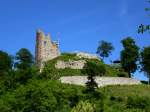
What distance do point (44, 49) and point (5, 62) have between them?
9.11 metres

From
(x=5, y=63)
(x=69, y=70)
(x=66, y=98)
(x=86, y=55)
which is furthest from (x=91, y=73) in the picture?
(x=5, y=63)

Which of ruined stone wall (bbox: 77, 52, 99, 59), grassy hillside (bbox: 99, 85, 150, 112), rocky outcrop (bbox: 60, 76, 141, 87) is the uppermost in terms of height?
ruined stone wall (bbox: 77, 52, 99, 59)

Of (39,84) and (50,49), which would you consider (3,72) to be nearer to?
(50,49)

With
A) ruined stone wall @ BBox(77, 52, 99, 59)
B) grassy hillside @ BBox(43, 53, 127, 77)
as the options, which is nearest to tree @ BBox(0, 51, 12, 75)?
grassy hillside @ BBox(43, 53, 127, 77)

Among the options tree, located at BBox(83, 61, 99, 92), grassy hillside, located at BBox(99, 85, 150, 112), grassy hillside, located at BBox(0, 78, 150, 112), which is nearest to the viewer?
grassy hillside, located at BBox(0, 78, 150, 112)

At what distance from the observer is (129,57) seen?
114 m

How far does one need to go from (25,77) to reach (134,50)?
25131 millimetres

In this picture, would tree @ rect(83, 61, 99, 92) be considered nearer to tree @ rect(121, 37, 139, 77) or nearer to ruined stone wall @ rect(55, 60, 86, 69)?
ruined stone wall @ rect(55, 60, 86, 69)

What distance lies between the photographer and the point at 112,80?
339 ft

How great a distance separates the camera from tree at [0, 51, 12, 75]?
115250 mm

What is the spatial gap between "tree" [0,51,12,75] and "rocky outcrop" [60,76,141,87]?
18.4 meters

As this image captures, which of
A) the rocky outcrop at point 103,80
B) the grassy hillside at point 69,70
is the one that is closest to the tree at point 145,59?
the grassy hillside at point 69,70

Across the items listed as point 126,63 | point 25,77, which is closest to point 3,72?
point 25,77

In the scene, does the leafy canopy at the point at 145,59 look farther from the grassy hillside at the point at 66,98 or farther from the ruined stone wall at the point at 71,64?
the ruined stone wall at the point at 71,64
